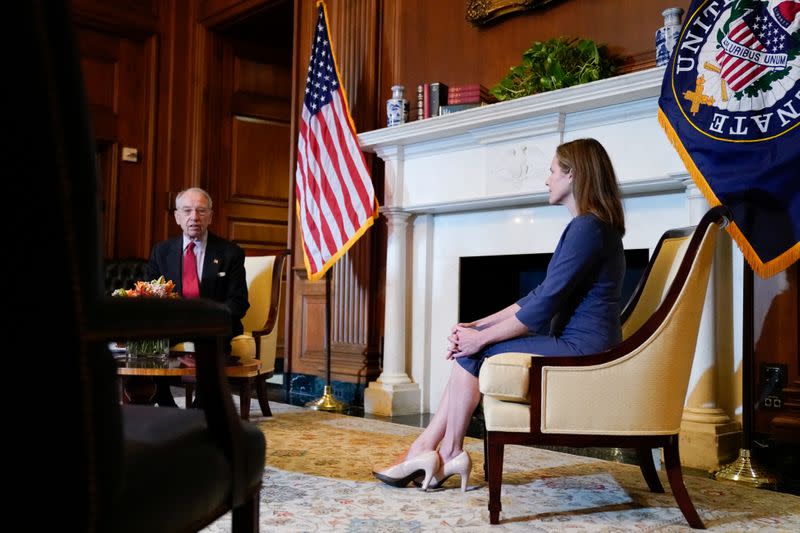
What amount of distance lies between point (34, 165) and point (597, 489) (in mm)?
2276

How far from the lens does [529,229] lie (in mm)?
4035

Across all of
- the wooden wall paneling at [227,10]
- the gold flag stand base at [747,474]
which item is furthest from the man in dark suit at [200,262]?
the wooden wall paneling at [227,10]

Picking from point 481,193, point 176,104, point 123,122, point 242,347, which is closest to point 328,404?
point 242,347

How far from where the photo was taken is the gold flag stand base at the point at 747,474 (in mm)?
2627

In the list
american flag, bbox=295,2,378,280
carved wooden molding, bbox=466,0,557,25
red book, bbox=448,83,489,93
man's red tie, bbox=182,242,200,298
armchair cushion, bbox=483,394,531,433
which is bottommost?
armchair cushion, bbox=483,394,531,433

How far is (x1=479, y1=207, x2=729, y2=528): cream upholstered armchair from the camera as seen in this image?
207 cm

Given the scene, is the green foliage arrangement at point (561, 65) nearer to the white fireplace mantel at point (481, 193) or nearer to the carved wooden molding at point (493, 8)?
the white fireplace mantel at point (481, 193)

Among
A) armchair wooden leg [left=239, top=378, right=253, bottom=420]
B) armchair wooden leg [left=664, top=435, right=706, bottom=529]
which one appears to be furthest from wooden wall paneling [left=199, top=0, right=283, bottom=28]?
armchair wooden leg [left=664, top=435, right=706, bottom=529]

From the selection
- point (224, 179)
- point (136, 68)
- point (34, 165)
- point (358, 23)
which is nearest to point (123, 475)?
point (34, 165)

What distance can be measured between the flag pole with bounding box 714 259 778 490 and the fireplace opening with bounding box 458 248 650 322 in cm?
136

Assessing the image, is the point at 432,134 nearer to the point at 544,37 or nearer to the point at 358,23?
the point at 544,37

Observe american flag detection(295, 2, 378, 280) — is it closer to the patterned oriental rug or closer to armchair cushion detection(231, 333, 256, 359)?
armchair cushion detection(231, 333, 256, 359)

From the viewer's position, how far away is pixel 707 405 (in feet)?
9.93

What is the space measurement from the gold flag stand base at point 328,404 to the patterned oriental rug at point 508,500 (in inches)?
47.3
